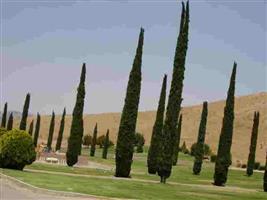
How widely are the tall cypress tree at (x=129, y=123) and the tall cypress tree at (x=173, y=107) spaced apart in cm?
376

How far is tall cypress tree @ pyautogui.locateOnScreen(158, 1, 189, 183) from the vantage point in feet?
126

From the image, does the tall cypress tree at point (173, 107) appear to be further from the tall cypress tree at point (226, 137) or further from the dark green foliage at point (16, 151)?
the tall cypress tree at point (226, 137)

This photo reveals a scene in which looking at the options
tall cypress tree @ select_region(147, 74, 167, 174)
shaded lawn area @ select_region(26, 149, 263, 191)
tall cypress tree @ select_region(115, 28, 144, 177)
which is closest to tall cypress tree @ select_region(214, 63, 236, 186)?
shaded lawn area @ select_region(26, 149, 263, 191)

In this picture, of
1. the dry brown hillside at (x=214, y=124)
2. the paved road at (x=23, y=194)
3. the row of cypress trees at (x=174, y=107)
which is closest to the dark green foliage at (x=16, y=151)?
the row of cypress trees at (x=174, y=107)

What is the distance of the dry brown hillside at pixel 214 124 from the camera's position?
12744cm

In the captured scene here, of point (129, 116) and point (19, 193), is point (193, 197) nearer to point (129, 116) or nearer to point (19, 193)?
point (19, 193)

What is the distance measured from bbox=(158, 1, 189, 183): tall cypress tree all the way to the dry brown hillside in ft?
243

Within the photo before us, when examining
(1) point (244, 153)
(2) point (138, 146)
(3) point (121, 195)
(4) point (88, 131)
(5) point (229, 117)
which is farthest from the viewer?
(4) point (88, 131)

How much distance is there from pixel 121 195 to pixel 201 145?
3645 centimetres

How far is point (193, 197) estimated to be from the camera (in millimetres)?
28469

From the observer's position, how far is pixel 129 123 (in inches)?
1656

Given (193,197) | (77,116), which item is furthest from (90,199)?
(77,116)

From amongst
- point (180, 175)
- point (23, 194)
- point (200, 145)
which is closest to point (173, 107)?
point (180, 175)

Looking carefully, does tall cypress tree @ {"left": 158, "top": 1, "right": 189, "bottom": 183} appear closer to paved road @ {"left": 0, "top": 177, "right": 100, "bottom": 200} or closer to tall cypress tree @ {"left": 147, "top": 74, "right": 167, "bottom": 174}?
tall cypress tree @ {"left": 147, "top": 74, "right": 167, "bottom": 174}
